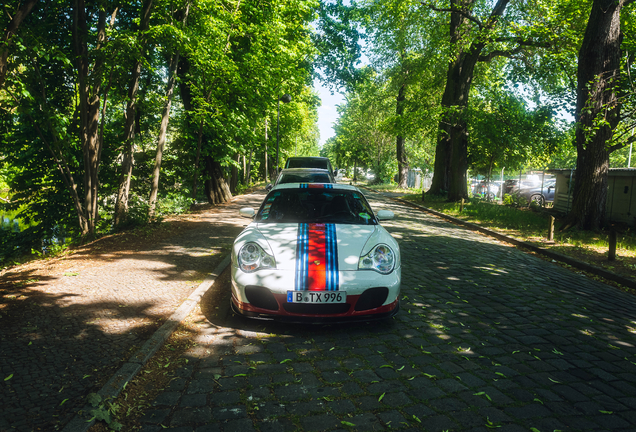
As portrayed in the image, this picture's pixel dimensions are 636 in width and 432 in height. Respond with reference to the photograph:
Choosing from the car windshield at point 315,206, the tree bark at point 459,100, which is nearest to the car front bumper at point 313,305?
the car windshield at point 315,206

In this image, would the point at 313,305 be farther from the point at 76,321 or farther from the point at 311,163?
the point at 311,163

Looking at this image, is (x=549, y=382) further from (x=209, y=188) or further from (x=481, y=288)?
(x=209, y=188)

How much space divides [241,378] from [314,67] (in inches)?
884

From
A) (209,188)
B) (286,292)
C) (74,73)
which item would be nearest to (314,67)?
(209,188)

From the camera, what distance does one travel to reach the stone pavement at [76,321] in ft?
9.38

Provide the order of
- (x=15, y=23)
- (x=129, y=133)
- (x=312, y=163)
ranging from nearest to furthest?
(x=15, y=23), (x=129, y=133), (x=312, y=163)

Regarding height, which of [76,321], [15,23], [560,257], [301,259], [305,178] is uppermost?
[15,23]

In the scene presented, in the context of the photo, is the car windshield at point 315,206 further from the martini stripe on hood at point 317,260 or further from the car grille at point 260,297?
the car grille at point 260,297

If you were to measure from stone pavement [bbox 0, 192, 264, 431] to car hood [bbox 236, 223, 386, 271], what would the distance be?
140 cm

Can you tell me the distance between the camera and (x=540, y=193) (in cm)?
2381

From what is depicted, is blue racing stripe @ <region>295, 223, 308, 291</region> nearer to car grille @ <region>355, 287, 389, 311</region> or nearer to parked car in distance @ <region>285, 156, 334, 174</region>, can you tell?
car grille @ <region>355, 287, 389, 311</region>

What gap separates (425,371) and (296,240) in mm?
1848

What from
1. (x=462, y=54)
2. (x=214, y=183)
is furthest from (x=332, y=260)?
(x=462, y=54)

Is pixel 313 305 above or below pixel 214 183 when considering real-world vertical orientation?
below
